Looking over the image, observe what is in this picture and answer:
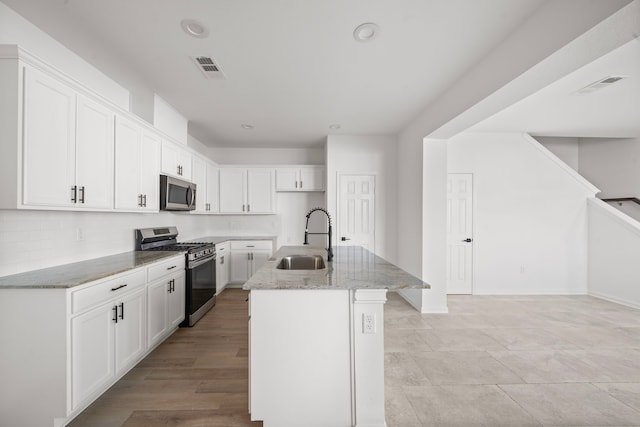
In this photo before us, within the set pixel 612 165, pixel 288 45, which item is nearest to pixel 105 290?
pixel 288 45

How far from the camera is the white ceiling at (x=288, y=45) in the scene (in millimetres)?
1725

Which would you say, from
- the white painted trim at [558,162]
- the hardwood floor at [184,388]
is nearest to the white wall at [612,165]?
the white painted trim at [558,162]

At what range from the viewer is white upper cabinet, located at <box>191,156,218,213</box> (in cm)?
407

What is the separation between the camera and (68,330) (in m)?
1.54

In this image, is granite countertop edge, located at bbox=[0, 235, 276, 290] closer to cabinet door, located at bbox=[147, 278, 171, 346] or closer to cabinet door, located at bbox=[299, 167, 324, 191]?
cabinet door, located at bbox=[147, 278, 171, 346]

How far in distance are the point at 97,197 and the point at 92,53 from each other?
124cm

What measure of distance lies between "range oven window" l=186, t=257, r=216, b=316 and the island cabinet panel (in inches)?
73.8

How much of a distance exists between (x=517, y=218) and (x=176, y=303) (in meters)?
5.38

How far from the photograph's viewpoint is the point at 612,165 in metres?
4.66

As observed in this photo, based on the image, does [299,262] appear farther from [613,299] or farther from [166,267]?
[613,299]

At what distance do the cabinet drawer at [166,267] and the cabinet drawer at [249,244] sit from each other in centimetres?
167

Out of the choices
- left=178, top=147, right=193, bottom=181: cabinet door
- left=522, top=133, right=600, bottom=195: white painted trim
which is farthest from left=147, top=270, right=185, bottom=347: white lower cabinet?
left=522, top=133, right=600, bottom=195: white painted trim

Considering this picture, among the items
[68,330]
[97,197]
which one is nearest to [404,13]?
[97,197]

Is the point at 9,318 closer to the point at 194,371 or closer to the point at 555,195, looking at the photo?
the point at 194,371
